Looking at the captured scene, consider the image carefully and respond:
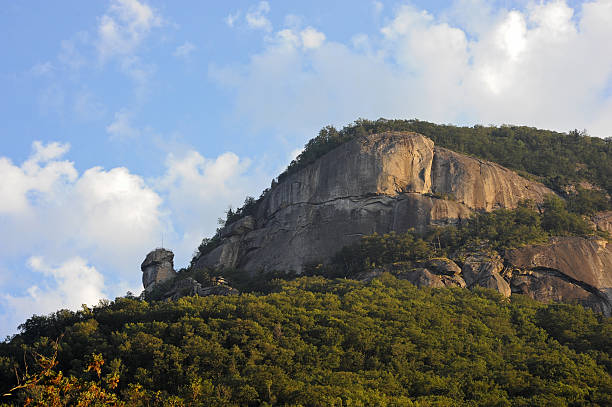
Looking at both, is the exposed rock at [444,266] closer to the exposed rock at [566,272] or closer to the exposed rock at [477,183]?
the exposed rock at [566,272]

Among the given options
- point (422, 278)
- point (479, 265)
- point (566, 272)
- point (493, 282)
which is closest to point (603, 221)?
point (566, 272)

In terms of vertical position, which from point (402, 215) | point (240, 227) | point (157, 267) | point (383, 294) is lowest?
point (383, 294)

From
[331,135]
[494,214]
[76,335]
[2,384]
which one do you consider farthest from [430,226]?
[2,384]

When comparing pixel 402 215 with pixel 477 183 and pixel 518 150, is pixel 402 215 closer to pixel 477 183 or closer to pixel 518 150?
pixel 477 183

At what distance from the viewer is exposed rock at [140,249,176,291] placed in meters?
69.6

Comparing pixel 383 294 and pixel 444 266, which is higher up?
pixel 444 266

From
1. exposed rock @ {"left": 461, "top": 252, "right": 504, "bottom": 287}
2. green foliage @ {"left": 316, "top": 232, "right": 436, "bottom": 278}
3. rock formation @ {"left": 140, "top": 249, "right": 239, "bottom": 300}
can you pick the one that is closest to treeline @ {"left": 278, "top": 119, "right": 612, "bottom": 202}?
green foliage @ {"left": 316, "top": 232, "right": 436, "bottom": 278}

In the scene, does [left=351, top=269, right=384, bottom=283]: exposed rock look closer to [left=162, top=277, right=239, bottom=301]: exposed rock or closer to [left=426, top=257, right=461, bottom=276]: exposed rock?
[left=426, top=257, right=461, bottom=276]: exposed rock

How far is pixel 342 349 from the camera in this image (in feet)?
139

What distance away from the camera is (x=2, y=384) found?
4241 centimetres

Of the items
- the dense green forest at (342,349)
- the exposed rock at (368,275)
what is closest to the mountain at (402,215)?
the exposed rock at (368,275)

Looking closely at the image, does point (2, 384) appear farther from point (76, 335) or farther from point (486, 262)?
point (486, 262)

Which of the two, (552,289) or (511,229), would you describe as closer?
(552,289)

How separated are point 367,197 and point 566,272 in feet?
64.4
